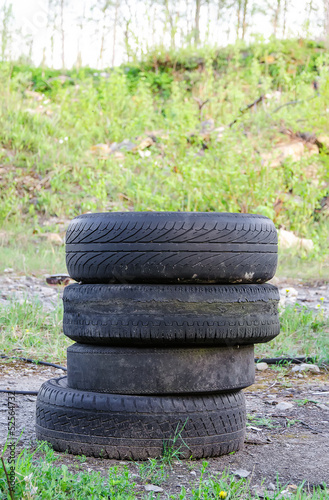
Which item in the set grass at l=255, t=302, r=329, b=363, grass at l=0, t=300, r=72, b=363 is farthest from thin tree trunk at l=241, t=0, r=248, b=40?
grass at l=0, t=300, r=72, b=363

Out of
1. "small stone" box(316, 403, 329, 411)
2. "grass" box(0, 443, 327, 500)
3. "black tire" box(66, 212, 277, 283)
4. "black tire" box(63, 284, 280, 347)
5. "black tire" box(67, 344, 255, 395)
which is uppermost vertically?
"black tire" box(66, 212, 277, 283)

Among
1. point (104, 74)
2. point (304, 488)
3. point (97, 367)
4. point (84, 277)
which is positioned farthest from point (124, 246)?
point (104, 74)

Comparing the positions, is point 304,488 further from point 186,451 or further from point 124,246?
point 124,246

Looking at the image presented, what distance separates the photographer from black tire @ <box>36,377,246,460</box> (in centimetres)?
232

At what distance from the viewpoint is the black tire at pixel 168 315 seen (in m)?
2.31

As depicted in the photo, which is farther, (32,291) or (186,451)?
(32,291)

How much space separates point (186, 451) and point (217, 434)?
0.16 m

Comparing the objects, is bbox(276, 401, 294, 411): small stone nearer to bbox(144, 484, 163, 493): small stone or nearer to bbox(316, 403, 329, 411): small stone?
bbox(316, 403, 329, 411): small stone

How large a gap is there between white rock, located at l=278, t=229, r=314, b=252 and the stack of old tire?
20.0 ft

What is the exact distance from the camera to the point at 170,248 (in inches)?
92.3

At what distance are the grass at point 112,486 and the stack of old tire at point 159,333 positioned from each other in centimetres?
21

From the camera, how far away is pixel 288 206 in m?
8.97

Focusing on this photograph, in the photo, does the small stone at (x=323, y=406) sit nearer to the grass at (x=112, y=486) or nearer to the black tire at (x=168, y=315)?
the black tire at (x=168, y=315)

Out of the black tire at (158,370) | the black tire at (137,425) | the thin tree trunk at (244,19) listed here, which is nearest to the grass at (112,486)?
Result: the black tire at (137,425)
